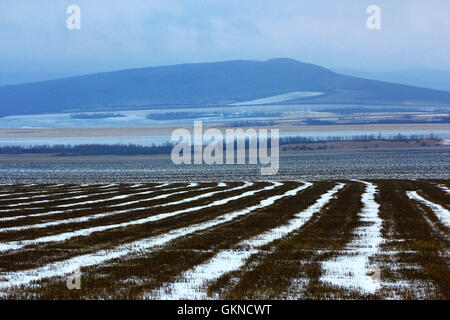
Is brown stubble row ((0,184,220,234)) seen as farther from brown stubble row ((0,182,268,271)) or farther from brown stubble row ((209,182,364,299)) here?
brown stubble row ((209,182,364,299))

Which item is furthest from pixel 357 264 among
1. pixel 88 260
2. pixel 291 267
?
pixel 88 260

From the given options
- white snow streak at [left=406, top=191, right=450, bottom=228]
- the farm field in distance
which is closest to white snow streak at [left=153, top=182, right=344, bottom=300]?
the farm field in distance

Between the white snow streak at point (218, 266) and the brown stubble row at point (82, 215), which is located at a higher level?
the white snow streak at point (218, 266)

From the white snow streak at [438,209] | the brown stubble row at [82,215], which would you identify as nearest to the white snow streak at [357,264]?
the white snow streak at [438,209]

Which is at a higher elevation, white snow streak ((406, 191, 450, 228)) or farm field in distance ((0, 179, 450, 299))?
farm field in distance ((0, 179, 450, 299))

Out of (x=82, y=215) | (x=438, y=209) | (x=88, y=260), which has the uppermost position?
(x=88, y=260)

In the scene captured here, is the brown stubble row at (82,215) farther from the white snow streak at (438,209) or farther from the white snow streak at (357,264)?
the white snow streak at (438,209)

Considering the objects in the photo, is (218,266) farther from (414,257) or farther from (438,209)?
(438,209)

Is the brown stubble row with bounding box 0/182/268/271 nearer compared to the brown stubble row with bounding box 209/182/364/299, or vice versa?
the brown stubble row with bounding box 209/182/364/299
